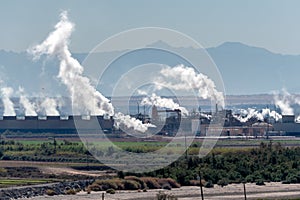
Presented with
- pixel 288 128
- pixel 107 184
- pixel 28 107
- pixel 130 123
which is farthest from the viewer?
pixel 28 107

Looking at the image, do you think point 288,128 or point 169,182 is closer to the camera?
point 169,182

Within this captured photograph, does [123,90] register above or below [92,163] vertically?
above

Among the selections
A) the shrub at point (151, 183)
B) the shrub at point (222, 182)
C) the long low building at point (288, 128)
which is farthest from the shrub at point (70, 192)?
the long low building at point (288, 128)

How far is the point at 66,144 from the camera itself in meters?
92.9

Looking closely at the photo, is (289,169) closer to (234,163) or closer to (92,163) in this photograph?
(234,163)

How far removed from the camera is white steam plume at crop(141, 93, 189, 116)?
11919 cm

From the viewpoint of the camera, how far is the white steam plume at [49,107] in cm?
15925

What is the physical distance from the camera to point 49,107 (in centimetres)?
16475

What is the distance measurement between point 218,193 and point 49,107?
113 meters

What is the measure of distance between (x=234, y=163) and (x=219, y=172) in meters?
5.55

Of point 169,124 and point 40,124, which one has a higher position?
point 40,124

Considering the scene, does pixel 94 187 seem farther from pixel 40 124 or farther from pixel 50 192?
pixel 40 124

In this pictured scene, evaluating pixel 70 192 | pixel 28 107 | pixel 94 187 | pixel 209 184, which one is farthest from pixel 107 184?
pixel 28 107

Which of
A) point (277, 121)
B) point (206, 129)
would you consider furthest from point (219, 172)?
point (277, 121)
